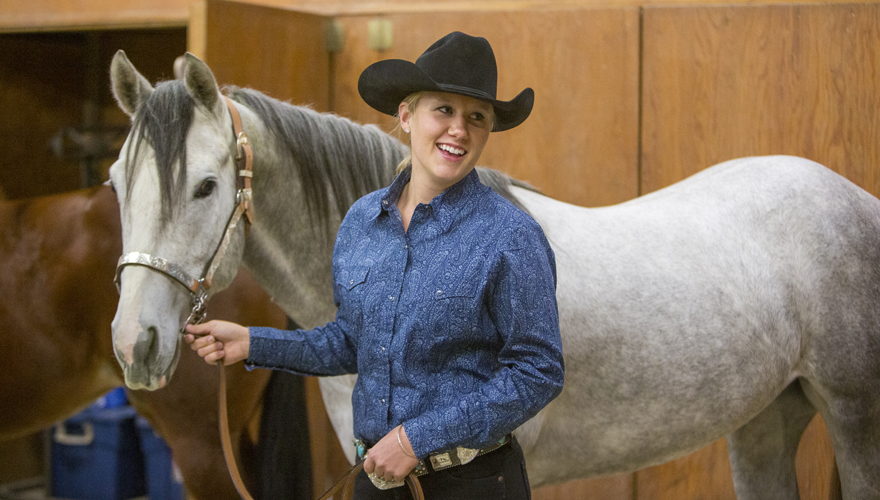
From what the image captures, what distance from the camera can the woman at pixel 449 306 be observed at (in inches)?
38.1

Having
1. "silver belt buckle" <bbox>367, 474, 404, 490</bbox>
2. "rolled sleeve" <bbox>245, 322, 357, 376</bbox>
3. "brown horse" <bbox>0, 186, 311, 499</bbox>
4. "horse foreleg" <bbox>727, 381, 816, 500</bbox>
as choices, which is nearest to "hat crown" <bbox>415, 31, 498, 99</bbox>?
"rolled sleeve" <bbox>245, 322, 357, 376</bbox>

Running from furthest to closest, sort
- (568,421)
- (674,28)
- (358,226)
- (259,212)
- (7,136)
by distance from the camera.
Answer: (7,136)
(674,28)
(568,421)
(259,212)
(358,226)

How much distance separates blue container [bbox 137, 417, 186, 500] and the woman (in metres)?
2.50

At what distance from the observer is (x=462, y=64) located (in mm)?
1016

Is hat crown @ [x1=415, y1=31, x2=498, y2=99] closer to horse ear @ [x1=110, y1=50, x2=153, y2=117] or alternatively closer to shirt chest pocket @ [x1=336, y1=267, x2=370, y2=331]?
shirt chest pocket @ [x1=336, y1=267, x2=370, y2=331]

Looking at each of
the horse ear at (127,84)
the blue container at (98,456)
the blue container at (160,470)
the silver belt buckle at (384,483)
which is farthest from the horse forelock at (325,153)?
the blue container at (98,456)

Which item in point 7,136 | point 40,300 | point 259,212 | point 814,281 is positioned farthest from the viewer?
point 7,136

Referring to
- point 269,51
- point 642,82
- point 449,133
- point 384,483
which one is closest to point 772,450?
point 642,82

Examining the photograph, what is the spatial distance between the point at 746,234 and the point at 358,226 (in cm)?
109

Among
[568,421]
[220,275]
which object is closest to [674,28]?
[568,421]

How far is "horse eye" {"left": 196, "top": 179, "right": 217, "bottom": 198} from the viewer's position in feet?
4.30

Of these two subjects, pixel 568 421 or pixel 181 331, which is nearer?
pixel 181 331

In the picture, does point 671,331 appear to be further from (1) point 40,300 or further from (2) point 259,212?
(1) point 40,300

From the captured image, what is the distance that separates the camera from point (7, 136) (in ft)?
12.1
